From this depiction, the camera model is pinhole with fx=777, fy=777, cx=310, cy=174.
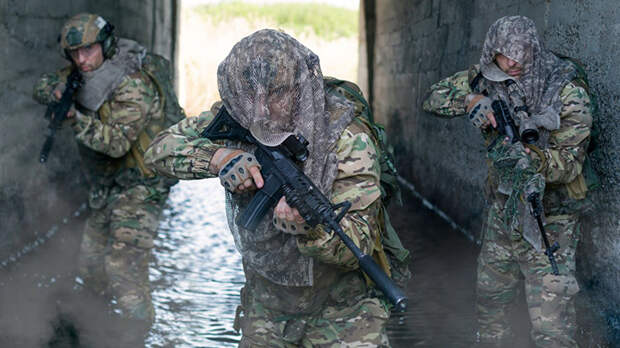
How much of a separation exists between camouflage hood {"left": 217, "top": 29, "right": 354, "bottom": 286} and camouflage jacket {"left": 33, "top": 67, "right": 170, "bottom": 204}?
2.06 m

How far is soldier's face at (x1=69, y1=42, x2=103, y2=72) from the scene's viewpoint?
4.62m

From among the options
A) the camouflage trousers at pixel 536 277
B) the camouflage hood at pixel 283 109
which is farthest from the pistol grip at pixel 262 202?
the camouflage trousers at pixel 536 277

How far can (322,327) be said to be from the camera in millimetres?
2729

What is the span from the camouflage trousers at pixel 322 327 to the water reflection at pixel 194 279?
1.70 metres

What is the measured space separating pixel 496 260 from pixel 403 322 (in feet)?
2.82

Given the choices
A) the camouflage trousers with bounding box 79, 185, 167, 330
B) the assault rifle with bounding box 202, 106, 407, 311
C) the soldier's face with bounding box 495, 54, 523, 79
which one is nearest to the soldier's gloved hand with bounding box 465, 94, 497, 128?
the soldier's face with bounding box 495, 54, 523, 79

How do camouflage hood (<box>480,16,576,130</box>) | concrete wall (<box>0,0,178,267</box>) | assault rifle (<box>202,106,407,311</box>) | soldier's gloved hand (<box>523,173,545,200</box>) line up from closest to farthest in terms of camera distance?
assault rifle (<box>202,106,407,311</box>) → soldier's gloved hand (<box>523,173,545,200</box>) → camouflage hood (<box>480,16,576,130</box>) → concrete wall (<box>0,0,178,267</box>)

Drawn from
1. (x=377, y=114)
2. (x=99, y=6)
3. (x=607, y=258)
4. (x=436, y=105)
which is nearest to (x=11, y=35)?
(x=99, y=6)

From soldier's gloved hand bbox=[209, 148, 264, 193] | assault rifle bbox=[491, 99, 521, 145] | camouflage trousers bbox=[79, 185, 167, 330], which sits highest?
soldier's gloved hand bbox=[209, 148, 264, 193]

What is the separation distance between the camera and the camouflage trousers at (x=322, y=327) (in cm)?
267

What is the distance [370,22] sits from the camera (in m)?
12.5

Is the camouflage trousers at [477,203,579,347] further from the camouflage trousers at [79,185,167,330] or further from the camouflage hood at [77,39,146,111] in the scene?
the camouflage hood at [77,39,146,111]

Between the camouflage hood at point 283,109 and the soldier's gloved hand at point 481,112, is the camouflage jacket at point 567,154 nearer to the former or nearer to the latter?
the soldier's gloved hand at point 481,112

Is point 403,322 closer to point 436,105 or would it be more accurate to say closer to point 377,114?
point 436,105
